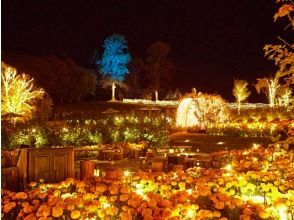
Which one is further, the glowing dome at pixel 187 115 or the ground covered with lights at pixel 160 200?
the glowing dome at pixel 187 115

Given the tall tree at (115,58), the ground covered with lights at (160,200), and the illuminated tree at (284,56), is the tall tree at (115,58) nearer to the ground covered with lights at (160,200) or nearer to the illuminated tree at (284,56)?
the ground covered with lights at (160,200)

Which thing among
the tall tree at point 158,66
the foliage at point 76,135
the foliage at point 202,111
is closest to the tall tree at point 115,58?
the tall tree at point 158,66

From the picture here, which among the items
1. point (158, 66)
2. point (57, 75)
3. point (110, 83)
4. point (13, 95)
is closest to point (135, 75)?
point (158, 66)

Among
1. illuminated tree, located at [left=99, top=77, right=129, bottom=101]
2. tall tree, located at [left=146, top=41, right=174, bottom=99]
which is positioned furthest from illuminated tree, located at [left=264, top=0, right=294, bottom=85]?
tall tree, located at [left=146, top=41, right=174, bottom=99]

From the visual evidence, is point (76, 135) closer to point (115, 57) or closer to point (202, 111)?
point (202, 111)

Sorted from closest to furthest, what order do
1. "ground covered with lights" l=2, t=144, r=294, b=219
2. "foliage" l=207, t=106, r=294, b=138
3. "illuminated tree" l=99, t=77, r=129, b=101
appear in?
"ground covered with lights" l=2, t=144, r=294, b=219
"foliage" l=207, t=106, r=294, b=138
"illuminated tree" l=99, t=77, r=129, b=101

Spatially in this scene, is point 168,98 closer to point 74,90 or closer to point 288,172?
point 74,90

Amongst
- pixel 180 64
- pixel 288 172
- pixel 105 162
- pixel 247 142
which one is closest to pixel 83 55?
pixel 180 64

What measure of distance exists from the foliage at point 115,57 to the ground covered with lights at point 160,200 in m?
45.3

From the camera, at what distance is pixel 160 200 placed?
524cm

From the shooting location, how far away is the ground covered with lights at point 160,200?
4910 millimetres

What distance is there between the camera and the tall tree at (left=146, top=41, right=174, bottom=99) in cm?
5291

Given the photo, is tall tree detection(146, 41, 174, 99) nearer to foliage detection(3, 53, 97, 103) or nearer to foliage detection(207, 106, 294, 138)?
foliage detection(3, 53, 97, 103)

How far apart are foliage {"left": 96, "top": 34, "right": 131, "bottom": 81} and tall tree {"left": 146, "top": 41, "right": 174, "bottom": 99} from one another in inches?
102
